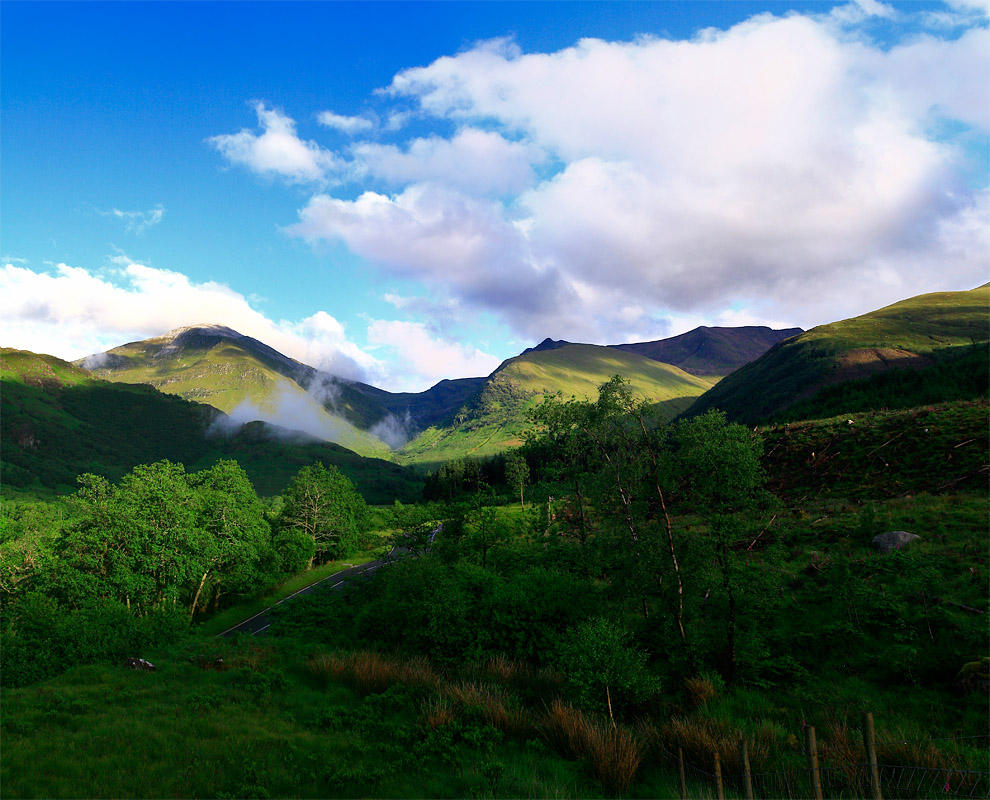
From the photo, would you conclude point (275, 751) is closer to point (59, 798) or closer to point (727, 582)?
point (59, 798)

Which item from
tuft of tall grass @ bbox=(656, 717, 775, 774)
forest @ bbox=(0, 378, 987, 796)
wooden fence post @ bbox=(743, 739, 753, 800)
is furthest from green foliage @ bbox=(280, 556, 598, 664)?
wooden fence post @ bbox=(743, 739, 753, 800)

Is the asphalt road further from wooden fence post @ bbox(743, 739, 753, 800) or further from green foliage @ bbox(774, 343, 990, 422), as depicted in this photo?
green foliage @ bbox(774, 343, 990, 422)

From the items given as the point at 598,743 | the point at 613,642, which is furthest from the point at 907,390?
the point at 598,743

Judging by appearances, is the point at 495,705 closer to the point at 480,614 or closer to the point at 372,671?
the point at 372,671

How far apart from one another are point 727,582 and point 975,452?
32204mm

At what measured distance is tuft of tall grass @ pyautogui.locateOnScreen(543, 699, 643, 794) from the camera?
1495cm

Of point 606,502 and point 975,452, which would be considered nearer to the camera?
point 606,502

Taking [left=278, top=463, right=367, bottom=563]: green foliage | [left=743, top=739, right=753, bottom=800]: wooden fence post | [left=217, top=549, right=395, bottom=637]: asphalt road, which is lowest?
[left=217, top=549, right=395, bottom=637]: asphalt road

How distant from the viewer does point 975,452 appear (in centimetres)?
3709

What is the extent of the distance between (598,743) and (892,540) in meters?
23.3

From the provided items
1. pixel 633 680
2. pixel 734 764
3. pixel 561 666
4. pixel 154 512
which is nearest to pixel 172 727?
pixel 561 666

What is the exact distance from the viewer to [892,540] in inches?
1078

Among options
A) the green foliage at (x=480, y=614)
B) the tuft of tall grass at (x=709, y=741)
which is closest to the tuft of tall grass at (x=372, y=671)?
the green foliage at (x=480, y=614)

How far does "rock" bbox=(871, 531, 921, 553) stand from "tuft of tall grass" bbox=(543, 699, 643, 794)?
20675mm
